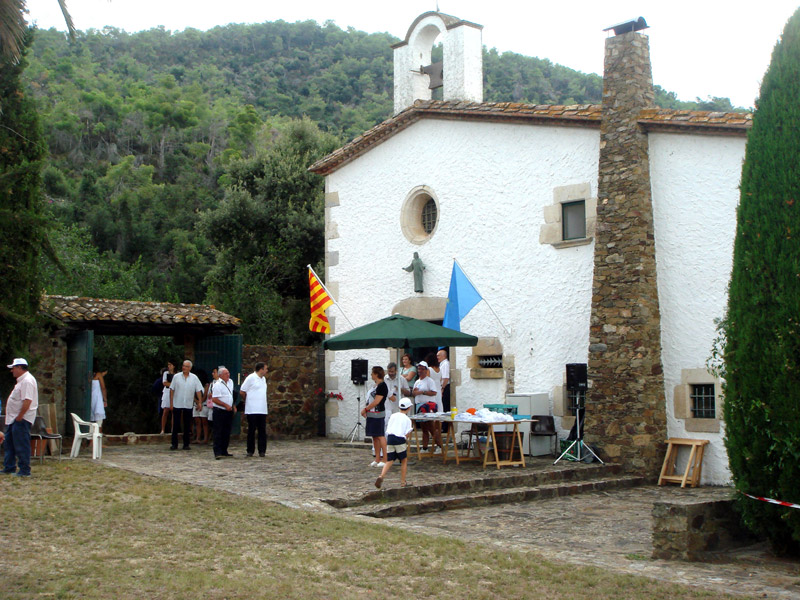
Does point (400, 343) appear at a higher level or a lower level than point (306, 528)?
higher

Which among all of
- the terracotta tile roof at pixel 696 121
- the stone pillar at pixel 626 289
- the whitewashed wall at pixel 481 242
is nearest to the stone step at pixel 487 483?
the stone pillar at pixel 626 289

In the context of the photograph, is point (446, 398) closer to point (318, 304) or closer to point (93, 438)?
point (318, 304)

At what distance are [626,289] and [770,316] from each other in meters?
4.92

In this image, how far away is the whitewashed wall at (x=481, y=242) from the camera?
43.9ft

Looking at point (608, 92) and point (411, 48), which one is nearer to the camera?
point (608, 92)

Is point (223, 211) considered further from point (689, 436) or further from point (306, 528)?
point (306, 528)

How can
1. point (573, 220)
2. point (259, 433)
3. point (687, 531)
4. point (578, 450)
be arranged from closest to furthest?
point (687, 531) → point (578, 450) → point (259, 433) → point (573, 220)

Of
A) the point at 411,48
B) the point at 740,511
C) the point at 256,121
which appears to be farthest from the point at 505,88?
the point at 740,511

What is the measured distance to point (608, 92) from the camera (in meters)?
12.7

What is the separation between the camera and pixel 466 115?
14.8m

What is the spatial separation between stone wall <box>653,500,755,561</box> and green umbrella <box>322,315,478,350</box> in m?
5.43

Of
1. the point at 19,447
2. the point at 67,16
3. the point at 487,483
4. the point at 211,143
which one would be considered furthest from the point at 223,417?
the point at 211,143

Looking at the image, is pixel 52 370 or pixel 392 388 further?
pixel 52 370

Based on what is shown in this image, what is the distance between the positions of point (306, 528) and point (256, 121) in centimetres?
3917
